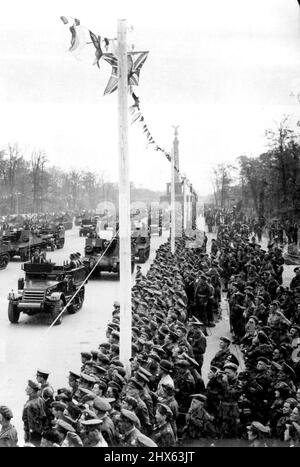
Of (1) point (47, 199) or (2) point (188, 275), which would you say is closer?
(2) point (188, 275)

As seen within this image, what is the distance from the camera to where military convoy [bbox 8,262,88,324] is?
40.9 feet

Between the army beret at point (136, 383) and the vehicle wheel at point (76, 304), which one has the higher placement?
the army beret at point (136, 383)

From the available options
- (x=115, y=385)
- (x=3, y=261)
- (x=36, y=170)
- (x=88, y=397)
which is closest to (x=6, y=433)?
(x=88, y=397)

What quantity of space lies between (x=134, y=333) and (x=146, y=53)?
3888 mm

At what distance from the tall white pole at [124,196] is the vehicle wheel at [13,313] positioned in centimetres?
614

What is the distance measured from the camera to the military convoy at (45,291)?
40.9ft

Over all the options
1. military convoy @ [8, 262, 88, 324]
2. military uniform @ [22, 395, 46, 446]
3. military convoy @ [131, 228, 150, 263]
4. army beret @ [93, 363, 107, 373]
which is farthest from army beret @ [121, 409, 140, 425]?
military convoy @ [131, 228, 150, 263]

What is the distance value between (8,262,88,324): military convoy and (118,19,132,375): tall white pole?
15.3 ft

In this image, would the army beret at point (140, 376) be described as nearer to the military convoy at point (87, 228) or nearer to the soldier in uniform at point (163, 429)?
the soldier in uniform at point (163, 429)

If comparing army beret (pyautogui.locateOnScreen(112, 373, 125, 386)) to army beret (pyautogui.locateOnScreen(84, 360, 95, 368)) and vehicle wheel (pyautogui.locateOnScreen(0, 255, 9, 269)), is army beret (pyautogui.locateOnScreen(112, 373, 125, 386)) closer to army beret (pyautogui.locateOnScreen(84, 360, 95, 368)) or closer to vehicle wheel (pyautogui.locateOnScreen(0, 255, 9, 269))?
army beret (pyautogui.locateOnScreen(84, 360, 95, 368))

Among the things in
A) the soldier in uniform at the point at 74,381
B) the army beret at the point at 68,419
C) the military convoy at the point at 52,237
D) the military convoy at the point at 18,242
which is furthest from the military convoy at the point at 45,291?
the military convoy at the point at 52,237

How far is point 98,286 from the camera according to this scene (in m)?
18.1
